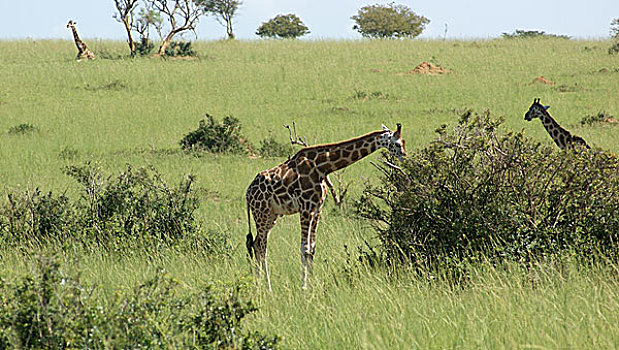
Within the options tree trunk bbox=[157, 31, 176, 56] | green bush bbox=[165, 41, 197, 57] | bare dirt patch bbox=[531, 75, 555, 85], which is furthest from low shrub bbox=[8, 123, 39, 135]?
bare dirt patch bbox=[531, 75, 555, 85]

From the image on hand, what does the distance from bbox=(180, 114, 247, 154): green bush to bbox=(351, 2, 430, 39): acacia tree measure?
118 ft

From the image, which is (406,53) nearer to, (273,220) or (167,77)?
(167,77)

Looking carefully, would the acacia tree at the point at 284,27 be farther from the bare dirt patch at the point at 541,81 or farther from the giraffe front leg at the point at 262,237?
the giraffe front leg at the point at 262,237

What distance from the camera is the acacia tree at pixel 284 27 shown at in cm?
5569

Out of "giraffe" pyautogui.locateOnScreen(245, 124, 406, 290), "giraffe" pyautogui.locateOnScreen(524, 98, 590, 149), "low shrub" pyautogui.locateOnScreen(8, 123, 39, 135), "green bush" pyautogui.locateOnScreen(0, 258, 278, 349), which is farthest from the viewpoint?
"low shrub" pyautogui.locateOnScreen(8, 123, 39, 135)

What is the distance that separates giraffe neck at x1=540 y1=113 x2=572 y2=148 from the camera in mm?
11438

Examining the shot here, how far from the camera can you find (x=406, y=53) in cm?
3066

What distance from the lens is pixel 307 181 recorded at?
657 cm

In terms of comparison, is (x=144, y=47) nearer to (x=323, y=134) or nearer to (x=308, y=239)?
(x=323, y=134)

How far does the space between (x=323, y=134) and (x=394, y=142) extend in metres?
10.6

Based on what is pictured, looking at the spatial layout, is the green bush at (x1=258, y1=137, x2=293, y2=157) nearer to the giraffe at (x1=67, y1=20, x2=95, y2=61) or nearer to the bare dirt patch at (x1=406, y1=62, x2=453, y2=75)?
the bare dirt patch at (x1=406, y1=62, x2=453, y2=75)

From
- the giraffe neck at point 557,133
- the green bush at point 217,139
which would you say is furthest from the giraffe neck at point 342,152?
the green bush at point 217,139

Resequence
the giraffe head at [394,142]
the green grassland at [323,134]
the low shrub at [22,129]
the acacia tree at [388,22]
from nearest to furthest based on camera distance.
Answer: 1. the green grassland at [323,134]
2. the giraffe head at [394,142]
3. the low shrub at [22,129]
4. the acacia tree at [388,22]

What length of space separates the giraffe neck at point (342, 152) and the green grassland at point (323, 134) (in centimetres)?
88
